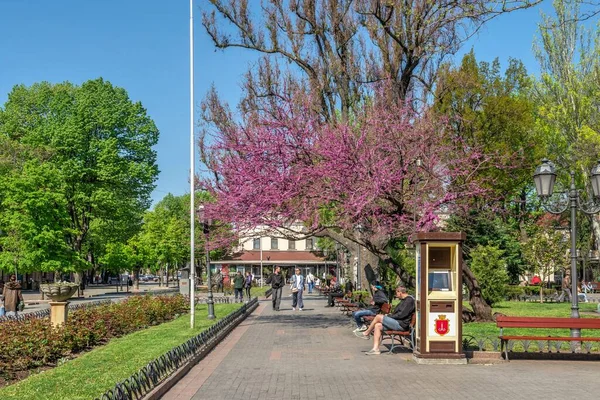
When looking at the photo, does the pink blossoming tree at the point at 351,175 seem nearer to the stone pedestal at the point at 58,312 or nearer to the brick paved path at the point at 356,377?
the brick paved path at the point at 356,377

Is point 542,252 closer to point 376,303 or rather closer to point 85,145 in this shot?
point 376,303

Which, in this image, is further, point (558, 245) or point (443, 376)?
point (558, 245)

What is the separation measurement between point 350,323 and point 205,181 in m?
7.73

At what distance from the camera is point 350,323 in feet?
74.6

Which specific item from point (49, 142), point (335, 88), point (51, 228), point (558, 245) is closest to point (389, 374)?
point (335, 88)

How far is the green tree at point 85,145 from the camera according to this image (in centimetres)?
4856

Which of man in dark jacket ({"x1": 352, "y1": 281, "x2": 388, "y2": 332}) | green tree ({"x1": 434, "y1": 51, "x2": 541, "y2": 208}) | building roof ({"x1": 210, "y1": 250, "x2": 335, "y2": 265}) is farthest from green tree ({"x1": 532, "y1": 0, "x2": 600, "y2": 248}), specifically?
building roof ({"x1": 210, "y1": 250, "x2": 335, "y2": 265})

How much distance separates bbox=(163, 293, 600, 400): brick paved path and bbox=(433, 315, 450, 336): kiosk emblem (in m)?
0.71

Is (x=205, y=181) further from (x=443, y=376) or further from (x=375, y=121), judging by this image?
(x=443, y=376)

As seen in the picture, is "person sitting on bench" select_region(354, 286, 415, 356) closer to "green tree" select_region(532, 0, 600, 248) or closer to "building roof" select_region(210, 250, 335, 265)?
"green tree" select_region(532, 0, 600, 248)

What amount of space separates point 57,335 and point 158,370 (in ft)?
18.8

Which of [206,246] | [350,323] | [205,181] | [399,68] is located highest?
[399,68]

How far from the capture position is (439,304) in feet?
44.0

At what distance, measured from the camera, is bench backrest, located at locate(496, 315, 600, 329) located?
534 inches
